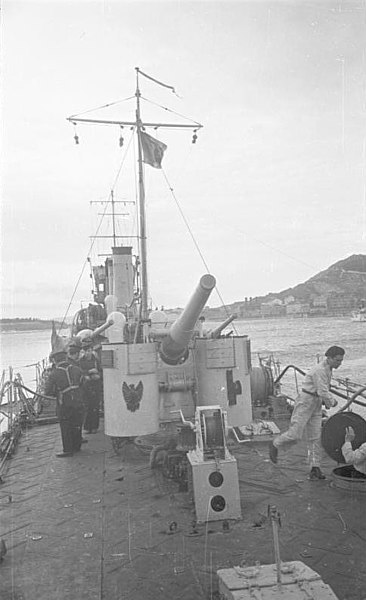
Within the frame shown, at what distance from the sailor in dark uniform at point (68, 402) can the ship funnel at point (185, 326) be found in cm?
144

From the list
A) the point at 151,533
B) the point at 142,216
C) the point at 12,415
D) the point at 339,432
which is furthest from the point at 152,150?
the point at 151,533

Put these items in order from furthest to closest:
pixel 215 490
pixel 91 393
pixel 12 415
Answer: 1. pixel 12 415
2. pixel 91 393
3. pixel 215 490

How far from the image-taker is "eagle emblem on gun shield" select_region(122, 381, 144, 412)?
7.20 m

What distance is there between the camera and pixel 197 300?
627 centimetres

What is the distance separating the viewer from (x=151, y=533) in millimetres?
4996

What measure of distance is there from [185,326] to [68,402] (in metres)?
2.23

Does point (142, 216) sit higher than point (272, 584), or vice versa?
point (142, 216)

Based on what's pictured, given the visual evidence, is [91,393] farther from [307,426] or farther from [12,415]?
[307,426]

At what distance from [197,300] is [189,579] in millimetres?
2924

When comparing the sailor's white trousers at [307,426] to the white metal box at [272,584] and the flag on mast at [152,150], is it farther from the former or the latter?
the flag on mast at [152,150]

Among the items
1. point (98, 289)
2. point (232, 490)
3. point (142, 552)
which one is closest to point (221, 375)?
point (232, 490)

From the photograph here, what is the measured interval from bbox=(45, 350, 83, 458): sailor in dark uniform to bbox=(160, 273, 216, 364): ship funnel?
144 cm

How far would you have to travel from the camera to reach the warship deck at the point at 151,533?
4.03 meters

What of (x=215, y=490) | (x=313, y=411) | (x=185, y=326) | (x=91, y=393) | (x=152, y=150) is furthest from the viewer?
(x=152, y=150)
